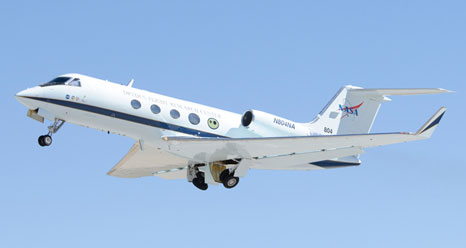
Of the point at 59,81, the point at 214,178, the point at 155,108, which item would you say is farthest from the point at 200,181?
the point at 59,81

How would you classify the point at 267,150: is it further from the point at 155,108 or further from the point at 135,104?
the point at 135,104

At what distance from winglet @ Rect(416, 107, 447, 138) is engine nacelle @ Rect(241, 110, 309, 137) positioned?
5478 mm

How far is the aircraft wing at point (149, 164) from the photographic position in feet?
84.5

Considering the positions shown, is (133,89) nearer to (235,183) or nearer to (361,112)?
(235,183)

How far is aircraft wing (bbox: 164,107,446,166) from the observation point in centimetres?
2330

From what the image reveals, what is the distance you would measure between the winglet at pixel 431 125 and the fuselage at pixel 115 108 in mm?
6760

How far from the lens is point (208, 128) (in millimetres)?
24719

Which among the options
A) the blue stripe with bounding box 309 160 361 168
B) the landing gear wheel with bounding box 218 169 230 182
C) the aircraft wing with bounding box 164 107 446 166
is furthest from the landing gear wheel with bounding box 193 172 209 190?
the blue stripe with bounding box 309 160 361 168

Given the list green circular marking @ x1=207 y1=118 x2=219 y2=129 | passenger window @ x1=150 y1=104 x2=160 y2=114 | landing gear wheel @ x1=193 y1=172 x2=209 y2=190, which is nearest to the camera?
passenger window @ x1=150 y1=104 x2=160 y2=114

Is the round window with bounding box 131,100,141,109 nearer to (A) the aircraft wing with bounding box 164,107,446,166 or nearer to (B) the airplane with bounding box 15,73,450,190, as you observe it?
(B) the airplane with bounding box 15,73,450,190

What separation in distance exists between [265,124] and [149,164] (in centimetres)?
450

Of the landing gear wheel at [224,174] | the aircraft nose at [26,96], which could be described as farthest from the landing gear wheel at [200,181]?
the aircraft nose at [26,96]

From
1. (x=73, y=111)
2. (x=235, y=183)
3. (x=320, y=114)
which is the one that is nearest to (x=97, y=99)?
(x=73, y=111)

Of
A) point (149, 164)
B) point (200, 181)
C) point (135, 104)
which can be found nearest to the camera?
point (135, 104)
